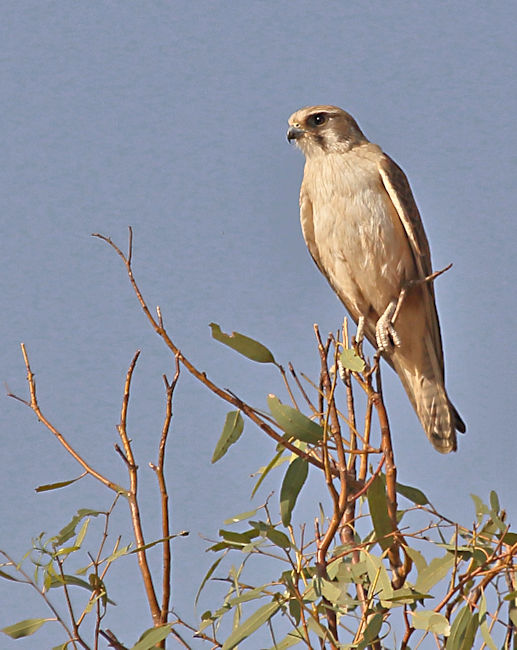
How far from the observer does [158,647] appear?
167 centimetres

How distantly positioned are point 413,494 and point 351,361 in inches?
12.9

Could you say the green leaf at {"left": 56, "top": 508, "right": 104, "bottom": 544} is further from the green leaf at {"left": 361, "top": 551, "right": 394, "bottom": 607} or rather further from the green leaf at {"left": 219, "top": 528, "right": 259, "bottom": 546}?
the green leaf at {"left": 361, "top": 551, "right": 394, "bottom": 607}

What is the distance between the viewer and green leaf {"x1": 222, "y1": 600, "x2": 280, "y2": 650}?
1.63 meters

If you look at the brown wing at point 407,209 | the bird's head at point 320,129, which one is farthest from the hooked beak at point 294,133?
the brown wing at point 407,209

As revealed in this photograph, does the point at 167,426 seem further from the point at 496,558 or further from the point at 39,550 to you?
the point at 496,558

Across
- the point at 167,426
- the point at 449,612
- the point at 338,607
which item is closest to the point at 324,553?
the point at 338,607

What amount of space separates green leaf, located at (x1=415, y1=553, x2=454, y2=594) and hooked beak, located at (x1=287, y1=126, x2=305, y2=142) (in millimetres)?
2344

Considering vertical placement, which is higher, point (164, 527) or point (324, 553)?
point (164, 527)

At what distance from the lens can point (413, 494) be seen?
198 centimetres

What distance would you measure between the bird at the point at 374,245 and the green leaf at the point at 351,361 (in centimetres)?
120

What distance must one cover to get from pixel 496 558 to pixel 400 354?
2.14 meters

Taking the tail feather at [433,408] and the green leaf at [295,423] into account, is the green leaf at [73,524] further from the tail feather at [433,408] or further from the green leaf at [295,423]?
the tail feather at [433,408]

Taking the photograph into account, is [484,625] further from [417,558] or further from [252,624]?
[252,624]

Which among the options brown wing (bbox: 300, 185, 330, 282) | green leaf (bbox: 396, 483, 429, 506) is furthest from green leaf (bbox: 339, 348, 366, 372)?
brown wing (bbox: 300, 185, 330, 282)
